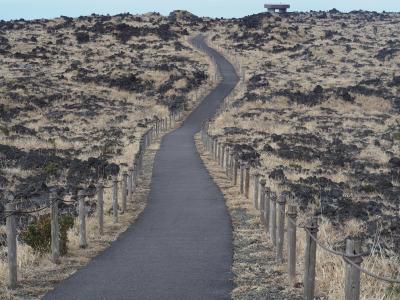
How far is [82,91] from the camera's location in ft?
174

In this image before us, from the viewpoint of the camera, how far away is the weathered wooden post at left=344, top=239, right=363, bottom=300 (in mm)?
5402

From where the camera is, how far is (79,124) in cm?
4003

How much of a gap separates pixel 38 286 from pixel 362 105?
41.7m

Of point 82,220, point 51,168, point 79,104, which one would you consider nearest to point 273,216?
point 82,220

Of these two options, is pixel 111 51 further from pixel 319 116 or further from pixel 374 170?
pixel 374 170

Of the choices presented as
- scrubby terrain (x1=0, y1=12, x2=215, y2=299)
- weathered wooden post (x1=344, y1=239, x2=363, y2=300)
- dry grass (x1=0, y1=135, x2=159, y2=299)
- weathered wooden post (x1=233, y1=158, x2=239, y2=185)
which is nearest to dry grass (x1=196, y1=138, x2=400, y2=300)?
weathered wooden post (x1=344, y1=239, x2=363, y2=300)

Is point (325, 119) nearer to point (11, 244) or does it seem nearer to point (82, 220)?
point (82, 220)

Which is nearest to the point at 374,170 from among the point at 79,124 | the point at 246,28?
the point at 79,124

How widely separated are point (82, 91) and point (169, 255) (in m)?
44.7

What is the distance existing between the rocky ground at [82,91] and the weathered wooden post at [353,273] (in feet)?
37.8

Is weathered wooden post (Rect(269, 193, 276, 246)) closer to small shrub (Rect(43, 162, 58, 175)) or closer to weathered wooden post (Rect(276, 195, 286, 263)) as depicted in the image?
weathered wooden post (Rect(276, 195, 286, 263))

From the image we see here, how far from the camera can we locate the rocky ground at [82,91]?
911 inches

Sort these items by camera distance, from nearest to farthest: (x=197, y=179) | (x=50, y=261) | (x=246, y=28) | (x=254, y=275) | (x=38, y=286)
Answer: (x=38, y=286), (x=254, y=275), (x=50, y=261), (x=197, y=179), (x=246, y=28)

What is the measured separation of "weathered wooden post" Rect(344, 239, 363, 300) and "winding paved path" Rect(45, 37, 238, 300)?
238cm
